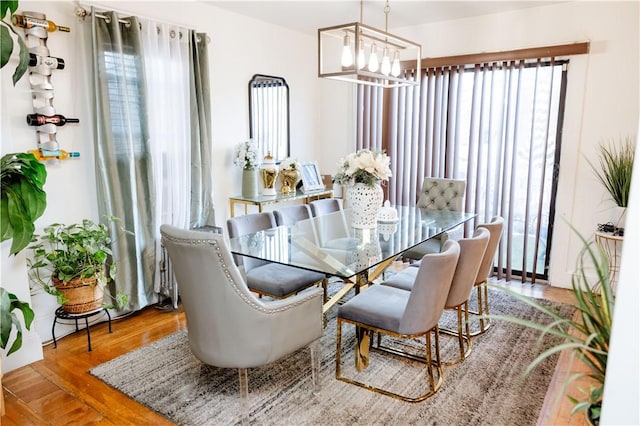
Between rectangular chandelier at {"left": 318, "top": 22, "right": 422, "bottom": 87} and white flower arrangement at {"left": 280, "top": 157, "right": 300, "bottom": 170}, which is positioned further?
white flower arrangement at {"left": 280, "top": 157, "right": 300, "bottom": 170}

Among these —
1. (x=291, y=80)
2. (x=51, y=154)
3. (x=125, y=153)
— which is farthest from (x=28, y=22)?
(x=291, y=80)

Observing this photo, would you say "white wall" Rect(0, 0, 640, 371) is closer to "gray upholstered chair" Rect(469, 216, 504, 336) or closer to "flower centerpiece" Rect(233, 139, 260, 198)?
"flower centerpiece" Rect(233, 139, 260, 198)

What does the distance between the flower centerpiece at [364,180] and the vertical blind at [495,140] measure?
63.5 inches

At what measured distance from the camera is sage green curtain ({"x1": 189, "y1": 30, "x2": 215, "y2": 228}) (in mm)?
3750

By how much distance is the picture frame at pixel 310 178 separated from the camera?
189 inches

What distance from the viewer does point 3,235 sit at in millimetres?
2205

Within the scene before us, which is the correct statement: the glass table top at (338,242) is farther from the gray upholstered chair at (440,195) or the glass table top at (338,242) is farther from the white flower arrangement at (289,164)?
the white flower arrangement at (289,164)

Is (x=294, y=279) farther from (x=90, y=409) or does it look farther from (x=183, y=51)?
(x=183, y=51)

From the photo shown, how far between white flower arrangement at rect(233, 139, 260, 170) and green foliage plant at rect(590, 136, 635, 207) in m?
3.00

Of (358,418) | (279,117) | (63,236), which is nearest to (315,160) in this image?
→ (279,117)

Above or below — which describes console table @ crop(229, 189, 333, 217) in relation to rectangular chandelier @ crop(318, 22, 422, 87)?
below

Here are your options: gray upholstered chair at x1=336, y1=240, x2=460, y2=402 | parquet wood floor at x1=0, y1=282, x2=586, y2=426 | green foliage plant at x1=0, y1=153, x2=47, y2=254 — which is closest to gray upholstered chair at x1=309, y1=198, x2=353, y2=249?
gray upholstered chair at x1=336, y1=240, x2=460, y2=402

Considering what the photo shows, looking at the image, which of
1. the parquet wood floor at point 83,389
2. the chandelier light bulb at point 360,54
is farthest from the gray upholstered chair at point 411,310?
the chandelier light bulb at point 360,54

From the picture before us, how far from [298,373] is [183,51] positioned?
2.64 metres
